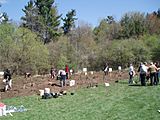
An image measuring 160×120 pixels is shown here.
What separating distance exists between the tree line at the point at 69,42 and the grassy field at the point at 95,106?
98.6ft

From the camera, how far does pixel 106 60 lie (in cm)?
6538

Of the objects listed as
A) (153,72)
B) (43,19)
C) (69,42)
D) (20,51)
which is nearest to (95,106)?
(153,72)

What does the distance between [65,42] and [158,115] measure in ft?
178

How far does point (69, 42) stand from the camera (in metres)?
73.4

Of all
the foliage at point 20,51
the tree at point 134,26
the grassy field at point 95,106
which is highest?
the tree at point 134,26

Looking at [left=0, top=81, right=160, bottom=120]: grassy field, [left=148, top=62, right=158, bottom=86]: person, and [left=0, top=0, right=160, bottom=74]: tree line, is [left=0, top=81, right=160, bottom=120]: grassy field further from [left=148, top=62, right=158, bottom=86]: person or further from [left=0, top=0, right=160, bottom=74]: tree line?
[left=0, top=0, right=160, bottom=74]: tree line

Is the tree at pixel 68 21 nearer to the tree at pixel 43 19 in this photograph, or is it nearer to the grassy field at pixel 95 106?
the tree at pixel 43 19

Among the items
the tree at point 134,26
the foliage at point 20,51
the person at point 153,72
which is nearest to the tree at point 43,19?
the tree at point 134,26

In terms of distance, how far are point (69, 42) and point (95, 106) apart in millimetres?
53992

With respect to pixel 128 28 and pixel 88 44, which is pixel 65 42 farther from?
pixel 128 28

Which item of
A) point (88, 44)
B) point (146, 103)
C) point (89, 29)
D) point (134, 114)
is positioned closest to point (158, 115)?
point (134, 114)

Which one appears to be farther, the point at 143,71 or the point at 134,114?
the point at 143,71

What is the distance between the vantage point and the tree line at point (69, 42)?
55406 millimetres

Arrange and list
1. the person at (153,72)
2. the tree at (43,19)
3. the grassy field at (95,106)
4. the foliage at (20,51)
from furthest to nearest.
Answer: the tree at (43,19) → the foliage at (20,51) → the person at (153,72) → the grassy field at (95,106)
